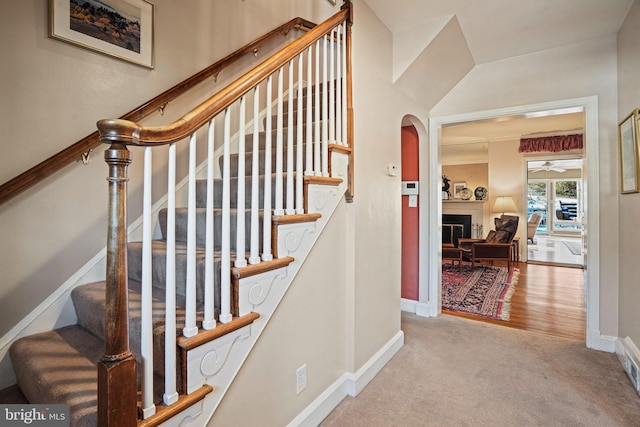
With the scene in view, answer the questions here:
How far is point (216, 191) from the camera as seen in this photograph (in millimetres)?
1958

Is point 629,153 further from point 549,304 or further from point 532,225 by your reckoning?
point 532,225

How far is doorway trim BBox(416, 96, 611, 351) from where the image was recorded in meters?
2.74

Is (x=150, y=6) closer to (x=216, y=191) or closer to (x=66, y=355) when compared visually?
(x=216, y=191)

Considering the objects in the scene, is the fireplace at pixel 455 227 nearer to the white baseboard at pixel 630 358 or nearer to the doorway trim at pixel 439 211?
the doorway trim at pixel 439 211

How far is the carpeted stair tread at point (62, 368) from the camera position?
3.19 ft

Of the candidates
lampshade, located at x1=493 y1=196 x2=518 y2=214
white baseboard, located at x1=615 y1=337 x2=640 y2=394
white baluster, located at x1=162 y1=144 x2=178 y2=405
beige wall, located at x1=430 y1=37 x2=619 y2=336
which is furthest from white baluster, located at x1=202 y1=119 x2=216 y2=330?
lampshade, located at x1=493 y1=196 x2=518 y2=214

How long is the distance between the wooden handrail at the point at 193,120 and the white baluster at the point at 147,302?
6cm

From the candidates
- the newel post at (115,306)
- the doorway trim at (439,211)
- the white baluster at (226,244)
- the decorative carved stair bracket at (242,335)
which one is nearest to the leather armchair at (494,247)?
the doorway trim at (439,211)

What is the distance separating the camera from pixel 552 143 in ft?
21.0

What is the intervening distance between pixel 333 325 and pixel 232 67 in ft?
6.36

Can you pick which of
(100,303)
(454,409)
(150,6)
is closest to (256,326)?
(100,303)

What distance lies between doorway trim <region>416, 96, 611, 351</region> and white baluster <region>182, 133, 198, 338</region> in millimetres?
2924

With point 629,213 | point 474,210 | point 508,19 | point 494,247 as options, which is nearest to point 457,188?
point 474,210

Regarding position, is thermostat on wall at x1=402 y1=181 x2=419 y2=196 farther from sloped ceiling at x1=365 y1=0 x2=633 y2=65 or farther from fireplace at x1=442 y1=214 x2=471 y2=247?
fireplace at x1=442 y1=214 x2=471 y2=247
